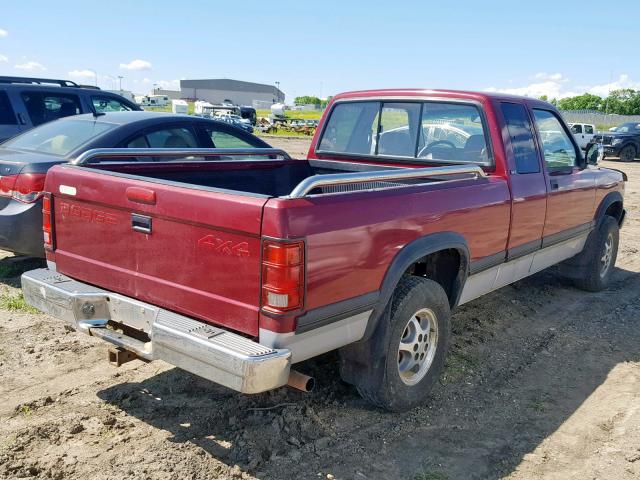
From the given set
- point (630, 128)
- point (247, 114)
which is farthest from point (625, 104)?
point (630, 128)

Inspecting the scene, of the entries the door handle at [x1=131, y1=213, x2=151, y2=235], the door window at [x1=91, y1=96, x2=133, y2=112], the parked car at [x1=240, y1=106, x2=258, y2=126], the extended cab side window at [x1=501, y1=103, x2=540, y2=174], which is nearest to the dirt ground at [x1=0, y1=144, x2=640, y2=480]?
the door handle at [x1=131, y1=213, x2=151, y2=235]

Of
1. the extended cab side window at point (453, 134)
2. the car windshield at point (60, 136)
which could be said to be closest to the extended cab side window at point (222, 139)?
the car windshield at point (60, 136)

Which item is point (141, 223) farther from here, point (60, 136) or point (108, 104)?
point (108, 104)

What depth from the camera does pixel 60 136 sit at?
6293 mm

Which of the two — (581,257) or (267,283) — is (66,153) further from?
(581,257)

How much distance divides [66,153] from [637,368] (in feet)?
17.8

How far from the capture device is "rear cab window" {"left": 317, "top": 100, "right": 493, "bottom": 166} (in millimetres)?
4758

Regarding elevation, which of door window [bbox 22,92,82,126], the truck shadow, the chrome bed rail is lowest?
the truck shadow

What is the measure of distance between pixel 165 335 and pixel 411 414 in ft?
5.60

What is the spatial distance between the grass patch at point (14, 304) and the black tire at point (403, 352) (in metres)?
3.10

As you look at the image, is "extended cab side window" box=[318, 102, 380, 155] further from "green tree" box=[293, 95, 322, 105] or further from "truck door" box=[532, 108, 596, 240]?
"green tree" box=[293, 95, 322, 105]

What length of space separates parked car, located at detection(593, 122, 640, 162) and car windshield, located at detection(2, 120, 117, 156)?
24.0 meters

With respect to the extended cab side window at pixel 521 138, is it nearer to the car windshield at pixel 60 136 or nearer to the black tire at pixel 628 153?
the car windshield at pixel 60 136

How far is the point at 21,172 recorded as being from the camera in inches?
213
